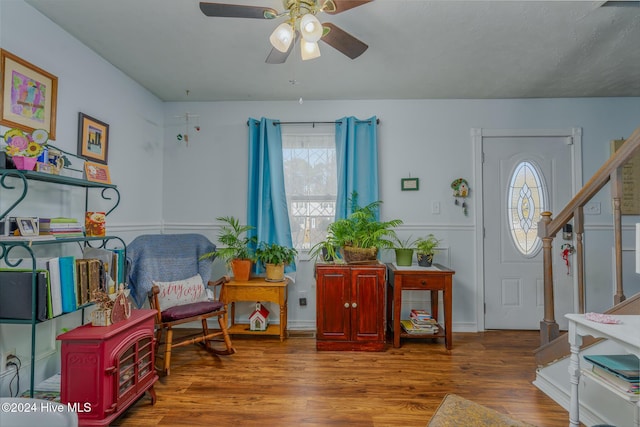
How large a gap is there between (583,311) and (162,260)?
3.15 metres

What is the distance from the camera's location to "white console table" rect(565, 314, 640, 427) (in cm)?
127

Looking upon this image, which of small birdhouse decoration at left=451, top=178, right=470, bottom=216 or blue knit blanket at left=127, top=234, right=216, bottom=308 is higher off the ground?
small birdhouse decoration at left=451, top=178, right=470, bottom=216

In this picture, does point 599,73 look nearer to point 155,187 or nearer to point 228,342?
point 228,342

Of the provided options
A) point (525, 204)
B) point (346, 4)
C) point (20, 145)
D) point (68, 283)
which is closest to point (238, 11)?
point (346, 4)

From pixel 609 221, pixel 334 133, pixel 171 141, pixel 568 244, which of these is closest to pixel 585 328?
pixel 568 244

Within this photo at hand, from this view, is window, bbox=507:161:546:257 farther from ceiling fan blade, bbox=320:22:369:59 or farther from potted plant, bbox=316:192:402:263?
ceiling fan blade, bbox=320:22:369:59

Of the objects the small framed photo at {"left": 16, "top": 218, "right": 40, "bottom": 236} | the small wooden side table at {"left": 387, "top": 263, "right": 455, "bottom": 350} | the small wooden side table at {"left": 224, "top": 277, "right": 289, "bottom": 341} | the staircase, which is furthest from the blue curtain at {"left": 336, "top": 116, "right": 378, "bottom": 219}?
the small framed photo at {"left": 16, "top": 218, "right": 40, "bottom": 236}

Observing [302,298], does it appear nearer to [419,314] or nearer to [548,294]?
[419,314]

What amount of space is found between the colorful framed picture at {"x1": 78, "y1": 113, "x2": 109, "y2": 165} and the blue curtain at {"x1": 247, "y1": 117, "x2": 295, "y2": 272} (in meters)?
1.24

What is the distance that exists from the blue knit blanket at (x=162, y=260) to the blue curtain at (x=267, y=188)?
1.84 feet

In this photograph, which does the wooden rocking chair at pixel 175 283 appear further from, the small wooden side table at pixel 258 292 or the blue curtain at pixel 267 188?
the blue curtain at pixel 267 188

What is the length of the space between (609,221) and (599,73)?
147cm

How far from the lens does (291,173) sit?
321 centimetres

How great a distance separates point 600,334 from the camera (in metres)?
1.41
